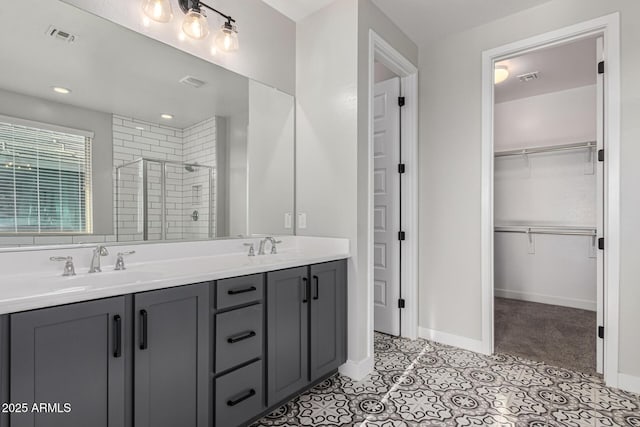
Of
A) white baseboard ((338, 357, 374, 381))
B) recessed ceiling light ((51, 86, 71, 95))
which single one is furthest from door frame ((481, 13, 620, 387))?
recessed ceiling light ((51, 86, 71, 95))

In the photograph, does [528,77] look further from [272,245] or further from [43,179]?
[43,179]

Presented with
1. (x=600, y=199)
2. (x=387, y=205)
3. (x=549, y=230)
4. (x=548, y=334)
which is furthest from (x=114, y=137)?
(x=549, y=230)

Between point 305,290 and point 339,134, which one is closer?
point 305,290

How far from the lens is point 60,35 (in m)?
1.53

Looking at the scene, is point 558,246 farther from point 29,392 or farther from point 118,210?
point 29,392

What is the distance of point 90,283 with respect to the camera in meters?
1.29

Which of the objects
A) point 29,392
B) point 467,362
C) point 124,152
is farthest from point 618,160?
point 29,392

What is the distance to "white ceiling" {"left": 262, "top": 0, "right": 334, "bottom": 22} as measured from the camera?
2431mm

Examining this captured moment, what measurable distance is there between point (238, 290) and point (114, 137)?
3.33 ft

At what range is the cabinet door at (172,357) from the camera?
1.29m

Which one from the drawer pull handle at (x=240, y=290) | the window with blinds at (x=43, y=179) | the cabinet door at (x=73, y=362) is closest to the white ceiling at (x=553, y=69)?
the drawer pull handle at (x=240, y=290)

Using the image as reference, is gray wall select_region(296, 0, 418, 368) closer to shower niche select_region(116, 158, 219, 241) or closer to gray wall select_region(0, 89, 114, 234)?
shower niche select_region(116, 158, 219, 241)

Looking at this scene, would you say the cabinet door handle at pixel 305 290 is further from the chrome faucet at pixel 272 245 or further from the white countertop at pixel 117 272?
the chrome faucet at pixel 272 245

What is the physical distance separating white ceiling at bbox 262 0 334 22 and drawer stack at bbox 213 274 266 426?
197cm
